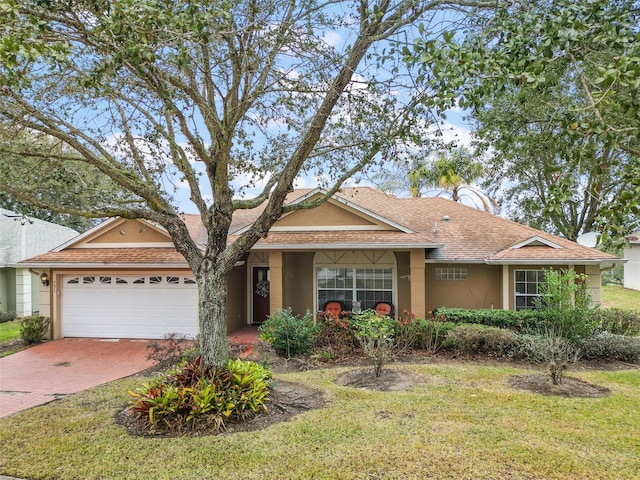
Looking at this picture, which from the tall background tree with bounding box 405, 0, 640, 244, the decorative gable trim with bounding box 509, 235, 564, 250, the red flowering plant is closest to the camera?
the tall background tree with bounding box 405, 0, 640, 244

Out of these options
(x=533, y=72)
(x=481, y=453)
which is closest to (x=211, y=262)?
(x=481, y=453)

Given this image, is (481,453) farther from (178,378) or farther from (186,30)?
(186,30)

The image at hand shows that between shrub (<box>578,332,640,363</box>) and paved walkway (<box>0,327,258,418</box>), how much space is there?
9.09 m

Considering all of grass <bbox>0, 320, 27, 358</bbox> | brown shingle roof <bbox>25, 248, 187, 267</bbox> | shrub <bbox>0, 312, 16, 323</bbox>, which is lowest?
grass <bbox>0, 320, 27, 358</bbox>

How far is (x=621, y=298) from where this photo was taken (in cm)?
2458

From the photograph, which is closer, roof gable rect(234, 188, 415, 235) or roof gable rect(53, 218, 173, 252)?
roof gable rect(234, 188, 415, 235)

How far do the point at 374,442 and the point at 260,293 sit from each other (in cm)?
1123

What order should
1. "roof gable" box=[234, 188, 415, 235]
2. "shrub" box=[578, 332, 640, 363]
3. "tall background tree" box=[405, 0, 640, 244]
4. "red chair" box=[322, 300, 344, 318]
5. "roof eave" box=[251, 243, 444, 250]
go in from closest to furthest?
"tall background tree" box=[405, 0, 640, 244], "shrub" box=[578, 332, 640, 363], "roof eave" box=[251, 243, 444, 250], "roof gable" box=[234, 188, 415, 235], "red chair" box=[322, 300, 344, 318]

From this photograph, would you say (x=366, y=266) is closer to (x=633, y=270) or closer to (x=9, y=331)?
(x=9, y=331)

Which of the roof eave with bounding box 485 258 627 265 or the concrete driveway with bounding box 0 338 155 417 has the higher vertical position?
the roof eave with bounding box 485 258 627 265

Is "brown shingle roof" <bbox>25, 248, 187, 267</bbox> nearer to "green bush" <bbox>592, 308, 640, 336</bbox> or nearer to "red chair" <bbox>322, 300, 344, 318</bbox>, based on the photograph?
"red chair" <bbox>322, 300, 344, 318</bbox>

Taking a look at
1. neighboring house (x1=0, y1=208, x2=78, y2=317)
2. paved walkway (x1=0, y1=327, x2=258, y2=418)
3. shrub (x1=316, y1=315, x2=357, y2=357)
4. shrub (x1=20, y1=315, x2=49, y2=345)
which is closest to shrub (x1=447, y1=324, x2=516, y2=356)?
shrub (x1=316, y1=315, x2=357, y2=357)

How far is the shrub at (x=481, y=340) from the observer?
1129 centimetres

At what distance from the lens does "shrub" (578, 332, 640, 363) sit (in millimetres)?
10953
